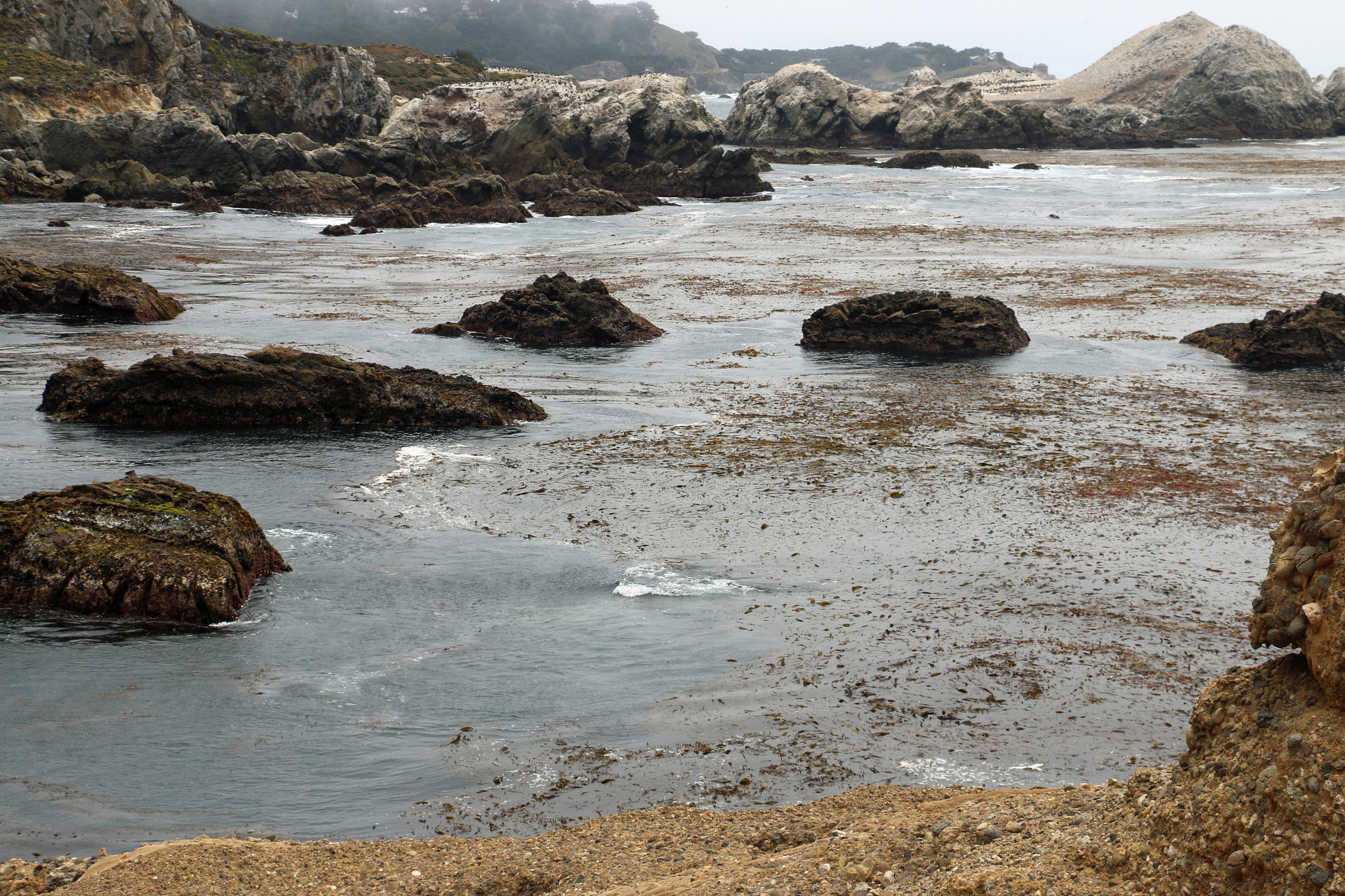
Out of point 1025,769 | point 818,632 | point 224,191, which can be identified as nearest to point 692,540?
point 818,632

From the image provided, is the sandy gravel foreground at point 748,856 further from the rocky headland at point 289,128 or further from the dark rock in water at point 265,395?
the rocky headland at point 289,128

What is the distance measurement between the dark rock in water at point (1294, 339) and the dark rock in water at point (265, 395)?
1328cm

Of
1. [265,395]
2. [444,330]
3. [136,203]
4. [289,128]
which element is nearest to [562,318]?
[444,330]

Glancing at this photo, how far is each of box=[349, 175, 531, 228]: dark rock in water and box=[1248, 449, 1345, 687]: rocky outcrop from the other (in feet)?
134

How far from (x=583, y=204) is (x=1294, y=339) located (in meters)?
35.0

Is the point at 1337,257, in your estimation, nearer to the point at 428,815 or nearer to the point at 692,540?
the point at 692,540

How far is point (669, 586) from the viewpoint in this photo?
9.62 metres

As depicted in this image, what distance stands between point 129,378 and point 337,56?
62032 mm

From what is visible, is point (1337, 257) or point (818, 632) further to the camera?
point (1337, 257)

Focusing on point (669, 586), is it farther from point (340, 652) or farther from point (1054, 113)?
point (1054, 113)

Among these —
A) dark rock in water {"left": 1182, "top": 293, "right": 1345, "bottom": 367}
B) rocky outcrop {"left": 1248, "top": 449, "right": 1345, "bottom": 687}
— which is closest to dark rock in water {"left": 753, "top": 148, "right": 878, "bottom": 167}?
dark rock in water {"left": 1182, "top": 293, "right": 1345, "bottom": 367}

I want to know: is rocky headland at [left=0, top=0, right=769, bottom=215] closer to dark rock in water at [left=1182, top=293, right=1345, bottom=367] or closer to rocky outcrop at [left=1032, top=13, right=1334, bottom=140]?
dark rock in water at [left=1182, top=293, right=1345, bottom=367]

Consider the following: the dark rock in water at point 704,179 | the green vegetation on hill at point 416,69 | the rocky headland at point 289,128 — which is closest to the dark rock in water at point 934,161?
the rocky headland at point 289,128

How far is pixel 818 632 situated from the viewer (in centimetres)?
861
